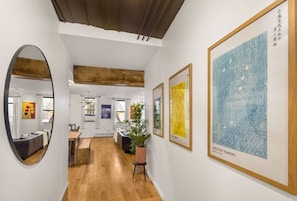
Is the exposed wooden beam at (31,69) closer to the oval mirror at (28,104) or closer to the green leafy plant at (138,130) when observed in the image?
the oval mirror at (28,104)

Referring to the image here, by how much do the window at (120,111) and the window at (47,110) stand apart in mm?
8462

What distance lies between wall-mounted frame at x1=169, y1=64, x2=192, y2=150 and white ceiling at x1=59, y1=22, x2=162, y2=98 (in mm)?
983

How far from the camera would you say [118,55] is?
10.8ft

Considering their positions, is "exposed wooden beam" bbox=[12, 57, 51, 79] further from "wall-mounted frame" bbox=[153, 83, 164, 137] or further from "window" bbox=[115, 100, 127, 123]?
"window" bbox=[115, 100, 127, 123]

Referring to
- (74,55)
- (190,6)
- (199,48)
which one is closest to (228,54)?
(199,48)

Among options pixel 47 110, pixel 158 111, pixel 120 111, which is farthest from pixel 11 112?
pixel 120 111

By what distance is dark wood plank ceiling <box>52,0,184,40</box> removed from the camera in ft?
6.36

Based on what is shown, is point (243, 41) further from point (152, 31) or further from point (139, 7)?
point (152, 31)

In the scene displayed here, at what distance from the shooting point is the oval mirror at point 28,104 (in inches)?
43.8

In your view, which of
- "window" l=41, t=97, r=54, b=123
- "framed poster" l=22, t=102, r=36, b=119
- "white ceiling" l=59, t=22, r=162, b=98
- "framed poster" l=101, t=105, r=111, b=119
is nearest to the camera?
"framed poster" l=22, t=102, r=36, b=119

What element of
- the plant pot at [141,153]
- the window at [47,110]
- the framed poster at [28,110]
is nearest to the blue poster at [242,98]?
the framed poster at [28,110]

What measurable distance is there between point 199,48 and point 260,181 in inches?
46.5

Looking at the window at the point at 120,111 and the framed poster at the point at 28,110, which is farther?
the window at the point at 120,111

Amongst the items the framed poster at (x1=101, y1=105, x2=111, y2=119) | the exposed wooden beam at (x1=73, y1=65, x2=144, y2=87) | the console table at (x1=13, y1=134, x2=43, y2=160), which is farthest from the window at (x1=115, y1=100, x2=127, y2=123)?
the console table at (x1=13, y1=134, x2=43, y2=160)
